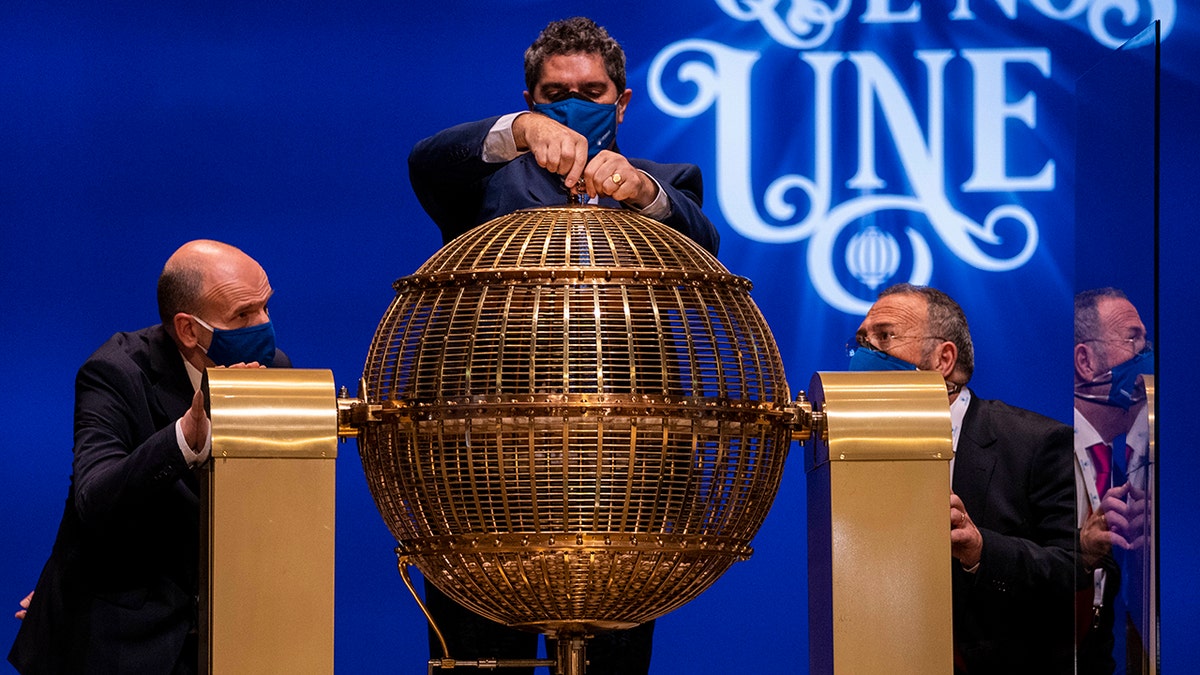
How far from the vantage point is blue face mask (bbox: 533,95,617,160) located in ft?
8.32

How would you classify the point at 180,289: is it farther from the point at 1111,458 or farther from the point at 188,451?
the point at 1111,458

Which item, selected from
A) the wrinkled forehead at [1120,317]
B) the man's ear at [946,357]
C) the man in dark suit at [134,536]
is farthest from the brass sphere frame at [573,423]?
the man's ear at [946,357]

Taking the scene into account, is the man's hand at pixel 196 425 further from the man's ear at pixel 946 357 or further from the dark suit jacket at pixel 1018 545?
the man's ear at pixel 946 357

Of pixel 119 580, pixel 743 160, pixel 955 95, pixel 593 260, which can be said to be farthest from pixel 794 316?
pixel 593 260

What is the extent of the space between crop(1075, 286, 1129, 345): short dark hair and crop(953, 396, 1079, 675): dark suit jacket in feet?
2.60

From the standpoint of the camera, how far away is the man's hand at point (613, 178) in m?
2.39

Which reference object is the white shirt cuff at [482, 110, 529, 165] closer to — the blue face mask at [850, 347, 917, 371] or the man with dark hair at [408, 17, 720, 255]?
the man with dark hair at [408, 17, 720, 255]

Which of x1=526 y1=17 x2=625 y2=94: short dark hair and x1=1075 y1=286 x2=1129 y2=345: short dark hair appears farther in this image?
x1=526 y1=17 x2=625 y2=94: short dark hair

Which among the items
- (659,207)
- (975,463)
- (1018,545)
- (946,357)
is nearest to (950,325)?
(946,357)

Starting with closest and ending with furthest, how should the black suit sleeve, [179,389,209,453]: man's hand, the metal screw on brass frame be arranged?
1. the metal screw on brass frame
2. [179,389,209,453]: man's hand
3. the black suit sleeve

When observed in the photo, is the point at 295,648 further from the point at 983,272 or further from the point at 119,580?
the point at 983,272

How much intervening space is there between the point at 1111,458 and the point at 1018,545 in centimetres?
81

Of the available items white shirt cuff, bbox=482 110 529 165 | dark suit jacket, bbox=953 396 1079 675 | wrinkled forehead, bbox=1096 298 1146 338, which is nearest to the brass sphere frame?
white shirt cuff, bbox=482 110 529 165

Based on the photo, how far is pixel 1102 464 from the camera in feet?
7.48
